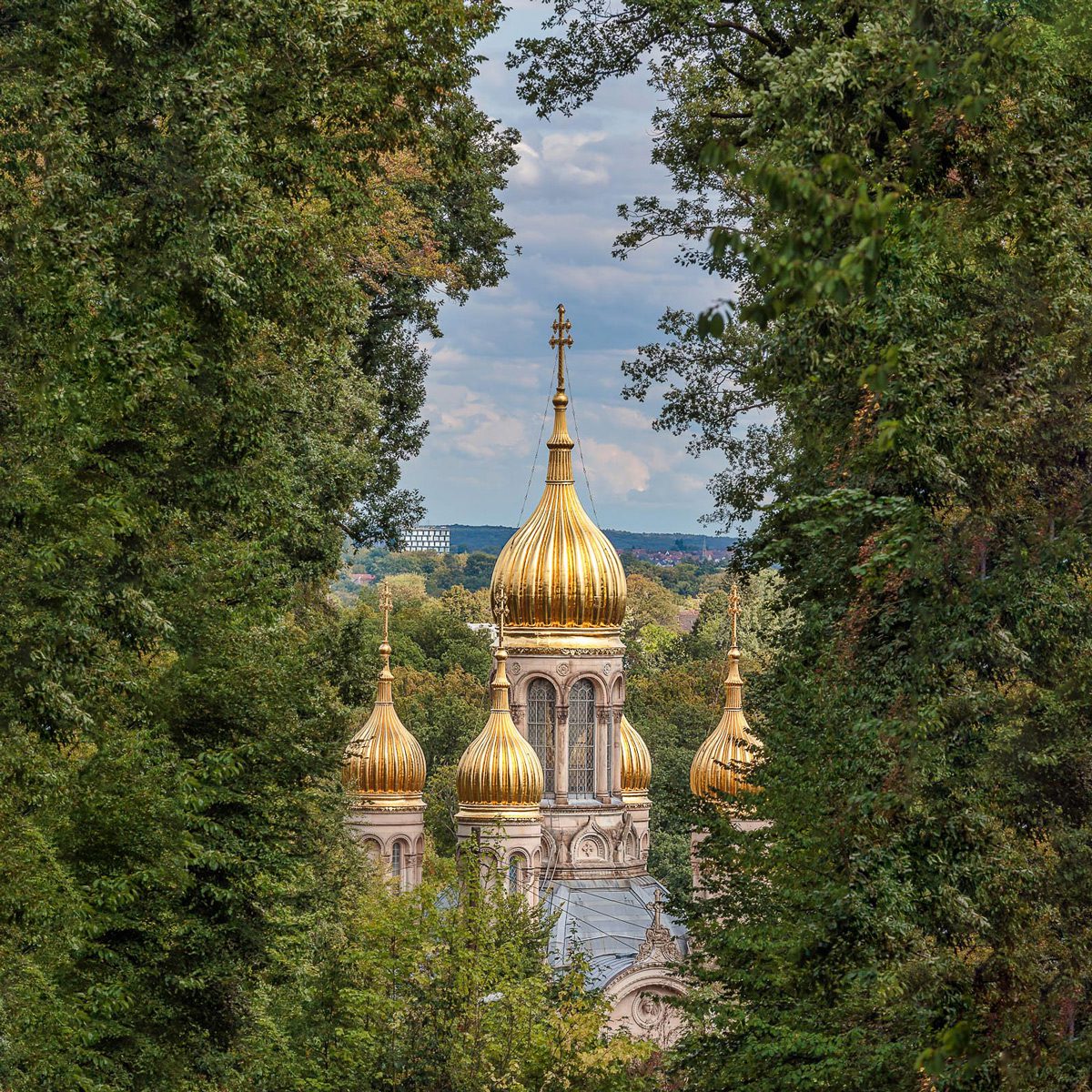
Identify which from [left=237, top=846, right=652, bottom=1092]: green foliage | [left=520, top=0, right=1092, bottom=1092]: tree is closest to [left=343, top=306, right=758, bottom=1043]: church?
[left=237, top=846, right=652, bottom=1092]: green foliage

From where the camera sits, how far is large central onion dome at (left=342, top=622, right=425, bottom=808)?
1972 inches

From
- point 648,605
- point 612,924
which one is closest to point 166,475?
point 612,924

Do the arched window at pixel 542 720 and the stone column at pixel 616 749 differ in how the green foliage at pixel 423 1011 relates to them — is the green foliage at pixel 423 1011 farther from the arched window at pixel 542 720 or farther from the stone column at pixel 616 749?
the stone column at pixel 616 749

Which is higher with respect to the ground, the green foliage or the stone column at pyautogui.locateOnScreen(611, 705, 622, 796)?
the stone column at pyautogui.locateOnScreen(611, 705, 622, 796)

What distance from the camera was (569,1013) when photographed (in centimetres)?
2783

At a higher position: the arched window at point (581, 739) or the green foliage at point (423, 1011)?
the arched window at point (581, 739)

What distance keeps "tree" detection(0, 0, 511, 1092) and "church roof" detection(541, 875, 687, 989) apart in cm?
2376

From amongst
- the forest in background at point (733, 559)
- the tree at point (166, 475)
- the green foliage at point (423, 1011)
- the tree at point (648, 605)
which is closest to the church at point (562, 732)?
the green foliage at point (423, 1011)

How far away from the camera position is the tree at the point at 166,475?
14.8 metres

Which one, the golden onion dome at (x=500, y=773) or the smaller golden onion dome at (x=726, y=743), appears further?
the smaller golden onion dome at (x=726, y=743)

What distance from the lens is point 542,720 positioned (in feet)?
166

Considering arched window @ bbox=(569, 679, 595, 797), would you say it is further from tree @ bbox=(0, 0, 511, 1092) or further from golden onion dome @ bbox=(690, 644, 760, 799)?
tree @ bbox=(0, 0, 511, 1092)

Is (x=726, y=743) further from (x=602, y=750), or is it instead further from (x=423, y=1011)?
(x=423, y=1011)

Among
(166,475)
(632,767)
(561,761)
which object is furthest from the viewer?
(632,767)
